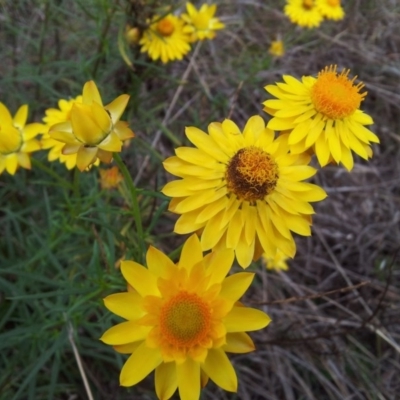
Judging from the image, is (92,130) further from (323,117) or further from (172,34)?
(172,34)

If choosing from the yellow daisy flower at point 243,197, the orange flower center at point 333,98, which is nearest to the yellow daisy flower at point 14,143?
the yellow daisy flower at point 243,197

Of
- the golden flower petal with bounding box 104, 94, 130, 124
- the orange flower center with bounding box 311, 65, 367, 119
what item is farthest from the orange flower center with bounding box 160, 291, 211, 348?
the orange flower center with bounding box 311, 65, 367, 119

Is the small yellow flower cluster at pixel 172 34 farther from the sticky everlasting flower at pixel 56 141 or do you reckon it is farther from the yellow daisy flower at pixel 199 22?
the sticky everlasting flower at pixel 56 141

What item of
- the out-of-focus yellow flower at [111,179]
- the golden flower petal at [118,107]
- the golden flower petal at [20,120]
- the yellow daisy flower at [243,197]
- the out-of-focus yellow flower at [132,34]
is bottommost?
the out-of-focus yellow flower at [111,179]

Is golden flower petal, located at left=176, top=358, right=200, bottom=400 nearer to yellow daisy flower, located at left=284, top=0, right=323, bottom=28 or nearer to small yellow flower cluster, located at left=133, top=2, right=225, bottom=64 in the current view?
small yellow flower cluster, located at left=133, top=2, right=225, bottom=64

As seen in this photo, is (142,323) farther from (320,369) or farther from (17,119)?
(320,369)

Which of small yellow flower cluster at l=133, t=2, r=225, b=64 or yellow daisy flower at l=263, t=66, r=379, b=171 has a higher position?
Answer: yellow daisy flower at l=263, t=66, r=379, b=171

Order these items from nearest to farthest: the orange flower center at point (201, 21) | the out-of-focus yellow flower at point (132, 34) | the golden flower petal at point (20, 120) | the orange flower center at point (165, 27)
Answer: the golden flower petal at point (20, 120) → the out-of-focus yellow flower at point (132, 34) → the orange flower center at point (165, 27) → the orange flower center at point (201, 21)
